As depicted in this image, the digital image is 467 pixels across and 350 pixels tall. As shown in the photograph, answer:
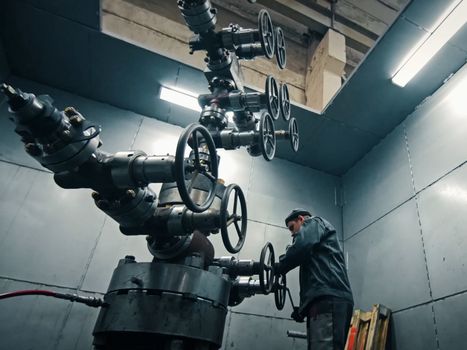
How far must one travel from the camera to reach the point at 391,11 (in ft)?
17.2

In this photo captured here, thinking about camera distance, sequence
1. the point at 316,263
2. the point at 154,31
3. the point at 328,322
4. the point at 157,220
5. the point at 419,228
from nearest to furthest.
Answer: the point at 157,220
the point at 328,322
the point at 316,263
the point at 419,228
the point at 154,31

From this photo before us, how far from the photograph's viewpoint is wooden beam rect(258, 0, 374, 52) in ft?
15.9

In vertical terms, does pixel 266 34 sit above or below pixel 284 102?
above

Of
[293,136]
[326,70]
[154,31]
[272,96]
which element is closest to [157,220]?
[272,96]

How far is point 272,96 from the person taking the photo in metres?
2.52

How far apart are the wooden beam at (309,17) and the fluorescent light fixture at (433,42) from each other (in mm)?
2236

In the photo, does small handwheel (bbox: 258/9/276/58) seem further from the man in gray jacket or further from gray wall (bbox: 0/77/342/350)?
gray wall (bbox: 0/77/342/350)

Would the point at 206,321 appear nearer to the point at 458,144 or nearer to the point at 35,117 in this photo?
the point at 35,117

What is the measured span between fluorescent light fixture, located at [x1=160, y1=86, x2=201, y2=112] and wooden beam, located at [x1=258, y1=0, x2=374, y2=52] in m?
2.36

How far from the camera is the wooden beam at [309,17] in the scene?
483 cm

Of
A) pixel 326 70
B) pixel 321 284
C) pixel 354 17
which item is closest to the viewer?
pixel 321 284

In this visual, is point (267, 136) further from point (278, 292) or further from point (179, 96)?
point (179, 96)

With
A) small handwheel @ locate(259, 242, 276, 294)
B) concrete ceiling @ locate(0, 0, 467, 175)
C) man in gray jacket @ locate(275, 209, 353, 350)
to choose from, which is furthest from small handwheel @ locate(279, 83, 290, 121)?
small handwheel @ locate(259, 242, 276, 294)

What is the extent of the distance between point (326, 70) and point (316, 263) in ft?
10.5
